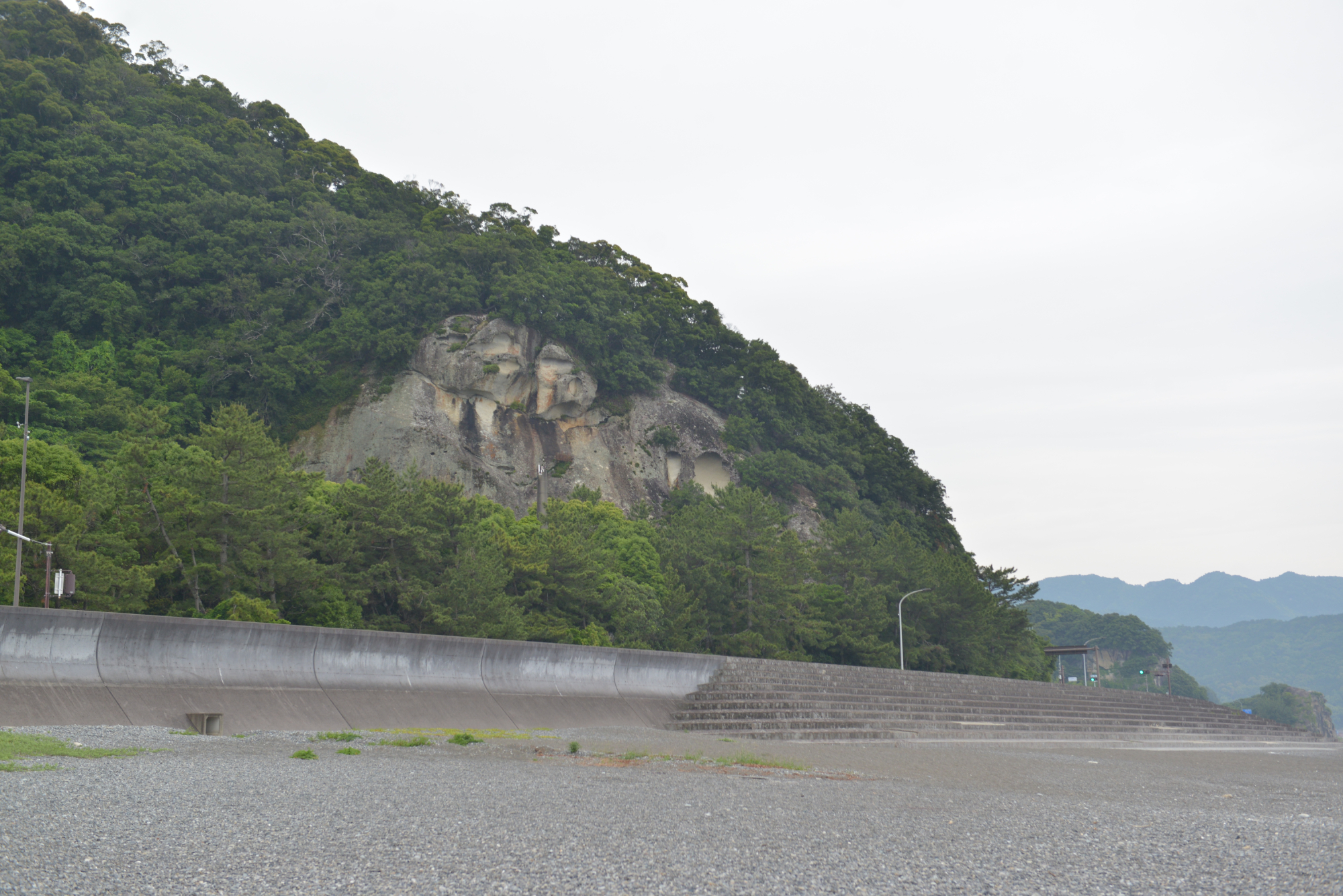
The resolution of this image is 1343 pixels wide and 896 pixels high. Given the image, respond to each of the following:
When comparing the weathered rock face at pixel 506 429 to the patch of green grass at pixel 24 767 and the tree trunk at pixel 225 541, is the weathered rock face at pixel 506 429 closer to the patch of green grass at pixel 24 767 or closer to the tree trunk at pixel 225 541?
the tree trunk at pixel 225 541

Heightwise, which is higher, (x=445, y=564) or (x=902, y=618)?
(x=445, y=564)

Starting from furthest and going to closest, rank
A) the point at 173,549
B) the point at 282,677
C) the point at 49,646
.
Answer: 1. the point at 173,549
2. the point at 282,677
3. the point at 49,646

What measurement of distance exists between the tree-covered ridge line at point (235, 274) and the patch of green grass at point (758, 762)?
4168 cm

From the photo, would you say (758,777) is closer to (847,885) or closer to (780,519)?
(847,885)

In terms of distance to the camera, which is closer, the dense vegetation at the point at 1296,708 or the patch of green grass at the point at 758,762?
the patch of green grass at the point at 758,762

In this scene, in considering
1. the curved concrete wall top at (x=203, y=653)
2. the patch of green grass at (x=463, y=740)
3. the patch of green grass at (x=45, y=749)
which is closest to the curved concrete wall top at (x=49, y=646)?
the curved concrete wall top at (x=203, y=653)

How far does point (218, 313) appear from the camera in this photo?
6275 cm

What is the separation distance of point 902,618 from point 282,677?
39428mm

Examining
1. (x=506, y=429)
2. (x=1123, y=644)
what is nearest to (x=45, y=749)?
(x=506, y=429)

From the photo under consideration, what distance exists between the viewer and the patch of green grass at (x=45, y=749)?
9.41 m

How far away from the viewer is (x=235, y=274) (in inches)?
2484

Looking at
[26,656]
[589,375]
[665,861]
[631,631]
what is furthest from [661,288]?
[665,861]

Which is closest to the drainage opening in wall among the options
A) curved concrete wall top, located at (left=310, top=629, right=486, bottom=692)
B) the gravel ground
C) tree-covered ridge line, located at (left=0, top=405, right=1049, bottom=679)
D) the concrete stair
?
the gravel ground

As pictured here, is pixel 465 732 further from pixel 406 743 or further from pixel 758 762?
pixel 758 762
